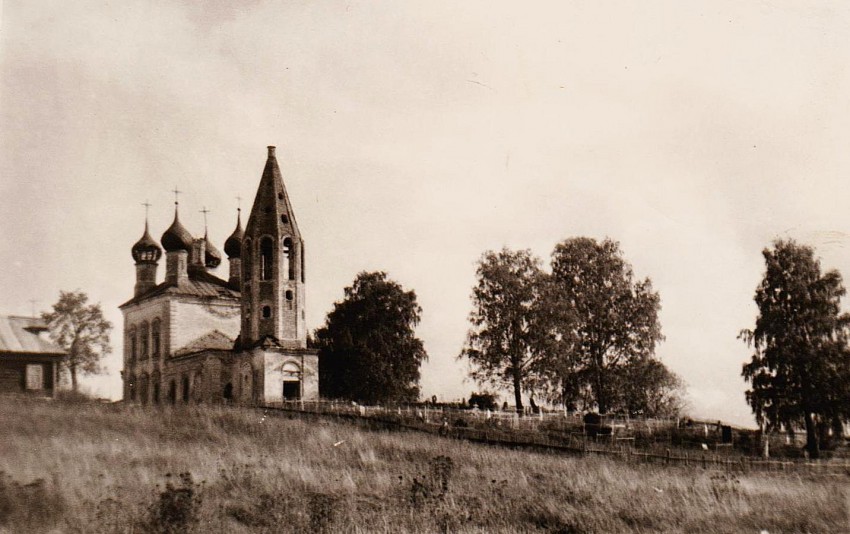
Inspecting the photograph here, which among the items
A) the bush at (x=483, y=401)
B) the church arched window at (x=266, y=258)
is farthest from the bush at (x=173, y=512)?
the church arched window at (x=266, y=258)

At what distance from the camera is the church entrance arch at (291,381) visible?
31812 mm

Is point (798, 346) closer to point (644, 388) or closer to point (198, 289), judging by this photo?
point (644, 388)

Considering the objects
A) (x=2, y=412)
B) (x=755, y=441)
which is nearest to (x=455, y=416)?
(x=755, y=441)

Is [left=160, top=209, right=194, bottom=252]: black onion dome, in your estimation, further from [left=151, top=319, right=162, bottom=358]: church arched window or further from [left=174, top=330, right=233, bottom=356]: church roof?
[left=174, top=330, right=233, bottom=356]: church roof

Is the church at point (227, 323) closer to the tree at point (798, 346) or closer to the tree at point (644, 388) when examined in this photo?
the tree at point (644, 388)

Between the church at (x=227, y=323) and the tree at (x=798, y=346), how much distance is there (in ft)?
54.1

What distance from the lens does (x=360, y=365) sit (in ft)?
132

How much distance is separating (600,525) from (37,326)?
9.21 m

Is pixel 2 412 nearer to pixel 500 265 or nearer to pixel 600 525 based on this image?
pixel 600 525

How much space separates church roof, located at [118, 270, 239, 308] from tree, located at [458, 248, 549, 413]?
12088 millimetres

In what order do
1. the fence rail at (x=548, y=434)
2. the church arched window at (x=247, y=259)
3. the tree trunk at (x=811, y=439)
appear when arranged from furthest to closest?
1. the church arched window at (x=247, y=259)
2. the tree trunk at (x=811, y=439)
3. the fence rail at (x=548, y=434)

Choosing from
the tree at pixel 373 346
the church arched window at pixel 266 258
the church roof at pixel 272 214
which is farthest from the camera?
the tree at pixel 373 346

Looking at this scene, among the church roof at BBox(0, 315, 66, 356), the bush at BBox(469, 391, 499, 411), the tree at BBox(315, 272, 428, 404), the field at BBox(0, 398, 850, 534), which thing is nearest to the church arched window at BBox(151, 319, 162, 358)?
the tree at BBox(315, 272, 428, 404)

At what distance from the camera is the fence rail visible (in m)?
18.1
